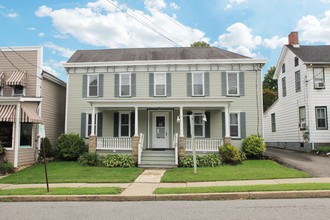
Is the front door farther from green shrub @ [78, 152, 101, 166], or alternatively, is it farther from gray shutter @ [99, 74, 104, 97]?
green shrub @ [78, 152, 101, 166]

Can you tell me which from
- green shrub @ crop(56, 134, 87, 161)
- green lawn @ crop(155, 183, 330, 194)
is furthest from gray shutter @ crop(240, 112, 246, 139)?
green shrub @ crop(56, 134, 87, 161)

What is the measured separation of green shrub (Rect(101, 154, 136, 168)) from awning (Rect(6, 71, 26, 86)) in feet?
20.6

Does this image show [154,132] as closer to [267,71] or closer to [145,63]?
[145,63]

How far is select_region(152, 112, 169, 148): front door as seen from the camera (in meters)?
17.9

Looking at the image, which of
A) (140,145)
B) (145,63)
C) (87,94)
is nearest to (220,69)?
(145,63)

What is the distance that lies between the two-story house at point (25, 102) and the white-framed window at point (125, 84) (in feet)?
13.7

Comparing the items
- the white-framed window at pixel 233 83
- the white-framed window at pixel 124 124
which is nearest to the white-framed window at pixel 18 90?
the white-framed window at pixel 124 124

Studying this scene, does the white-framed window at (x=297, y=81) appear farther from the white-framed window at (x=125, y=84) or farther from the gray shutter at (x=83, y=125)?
the gray shutter at (x=83, y=125)

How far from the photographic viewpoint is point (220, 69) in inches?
710

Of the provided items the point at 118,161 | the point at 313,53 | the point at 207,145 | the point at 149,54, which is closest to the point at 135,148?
the point at 118,161

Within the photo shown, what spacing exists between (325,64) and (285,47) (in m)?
4.07

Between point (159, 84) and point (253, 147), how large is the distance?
22.3 ft

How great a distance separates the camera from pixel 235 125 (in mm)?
17578

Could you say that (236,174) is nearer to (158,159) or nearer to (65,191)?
(158,159)
